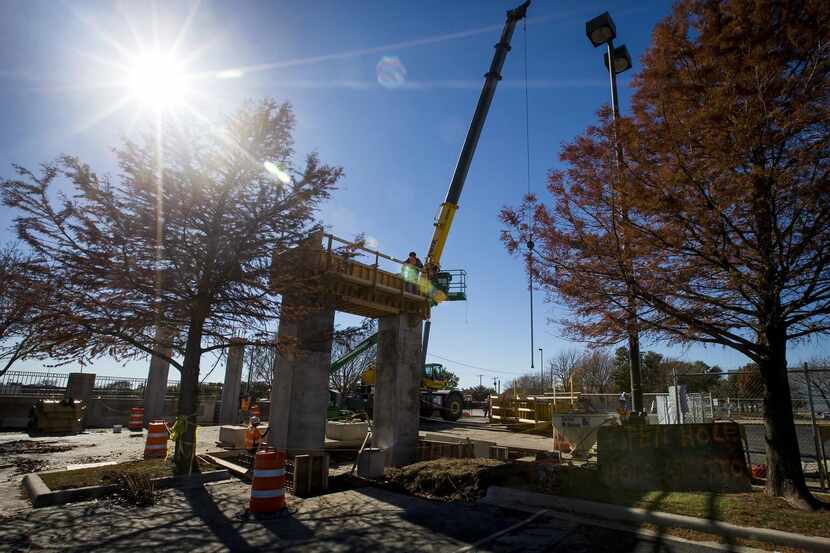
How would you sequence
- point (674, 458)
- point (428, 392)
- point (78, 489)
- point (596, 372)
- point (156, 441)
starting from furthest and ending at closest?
point (596, 372) < point (428, 392) < point (156, 441) < point (674, 458) < point (78, 489)

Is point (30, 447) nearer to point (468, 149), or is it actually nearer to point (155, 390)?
point (155, 390)

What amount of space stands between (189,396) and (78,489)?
257cm

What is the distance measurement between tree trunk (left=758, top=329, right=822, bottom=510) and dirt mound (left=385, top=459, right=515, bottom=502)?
4747 millimetres

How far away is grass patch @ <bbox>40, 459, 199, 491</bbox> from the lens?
27.2ft

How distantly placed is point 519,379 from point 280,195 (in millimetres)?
99188

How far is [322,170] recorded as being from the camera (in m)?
9.61

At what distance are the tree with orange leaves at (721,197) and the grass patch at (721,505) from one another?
1.69 feet

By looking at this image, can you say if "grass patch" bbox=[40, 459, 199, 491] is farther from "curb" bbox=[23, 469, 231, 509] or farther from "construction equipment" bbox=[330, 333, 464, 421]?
"construction equipment" bbox=[330, 333, 464, 421]

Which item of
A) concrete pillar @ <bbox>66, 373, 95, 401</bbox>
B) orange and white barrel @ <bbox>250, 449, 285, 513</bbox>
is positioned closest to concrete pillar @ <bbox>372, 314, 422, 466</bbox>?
orange and white barrel @ <bbox>250, 449, 285, 513</bbox>

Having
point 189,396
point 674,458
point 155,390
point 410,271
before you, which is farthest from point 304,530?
point 155,390

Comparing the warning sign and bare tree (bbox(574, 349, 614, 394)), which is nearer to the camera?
the warning sign

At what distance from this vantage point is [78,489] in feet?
25.9

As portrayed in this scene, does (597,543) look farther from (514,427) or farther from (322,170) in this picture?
(514,427)

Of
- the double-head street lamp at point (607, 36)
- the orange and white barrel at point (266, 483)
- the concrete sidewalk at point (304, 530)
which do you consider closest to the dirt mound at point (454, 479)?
the concrete sidewalk at point (304, 530)
